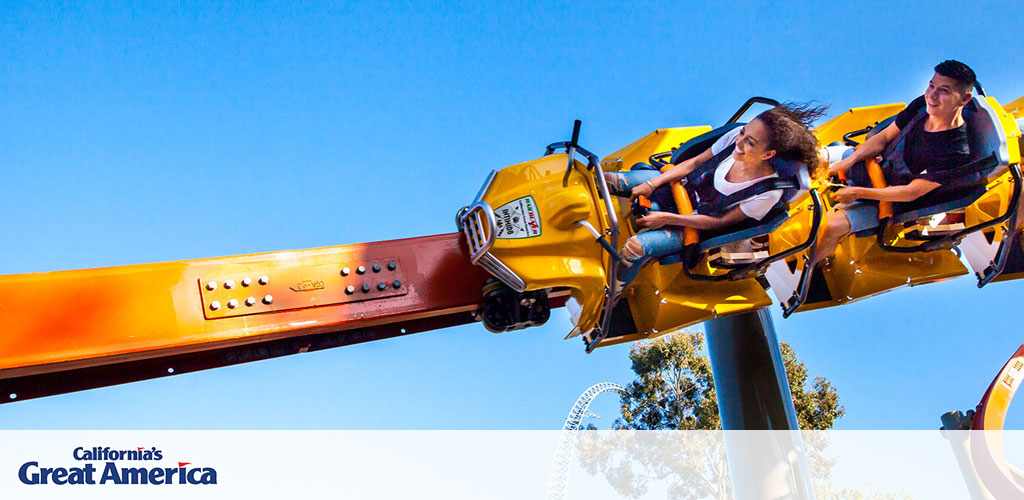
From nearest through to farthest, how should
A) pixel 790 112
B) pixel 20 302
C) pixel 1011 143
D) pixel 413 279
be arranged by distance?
1. pixel 20 302
2. pixel 413 279
3. pixel 790 112
4. pixel 1011 143

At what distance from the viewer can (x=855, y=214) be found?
224 inches

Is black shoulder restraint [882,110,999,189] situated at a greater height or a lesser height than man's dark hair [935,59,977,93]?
lesser

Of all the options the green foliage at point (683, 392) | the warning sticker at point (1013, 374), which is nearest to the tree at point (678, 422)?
the green foliage at point (683, 392)

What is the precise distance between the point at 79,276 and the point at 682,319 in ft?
11.1

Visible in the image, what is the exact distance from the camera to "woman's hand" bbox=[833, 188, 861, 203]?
5562mm

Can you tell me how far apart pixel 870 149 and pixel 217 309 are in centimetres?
411

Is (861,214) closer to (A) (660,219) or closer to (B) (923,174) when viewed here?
(B) (923,174)

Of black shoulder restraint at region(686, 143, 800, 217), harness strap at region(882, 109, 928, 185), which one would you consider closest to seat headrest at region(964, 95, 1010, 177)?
harness strap at region(882, 109, 928, 185)

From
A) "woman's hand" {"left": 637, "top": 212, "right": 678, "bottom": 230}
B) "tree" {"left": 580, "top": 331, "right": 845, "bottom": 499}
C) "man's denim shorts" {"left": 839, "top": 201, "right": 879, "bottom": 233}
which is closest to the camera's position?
"woman's hand" {"left": 637, "top": 212, "right": 678, "bottom": 230}

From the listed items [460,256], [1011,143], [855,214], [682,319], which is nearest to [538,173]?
[460,256]

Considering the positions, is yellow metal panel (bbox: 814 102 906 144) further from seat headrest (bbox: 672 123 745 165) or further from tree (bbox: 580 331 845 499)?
tree (bbox: 580 331 845 499)

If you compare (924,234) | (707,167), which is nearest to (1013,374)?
(924,234)

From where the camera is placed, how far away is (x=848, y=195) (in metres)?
5.59

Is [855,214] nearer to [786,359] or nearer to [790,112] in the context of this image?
[790,112]
